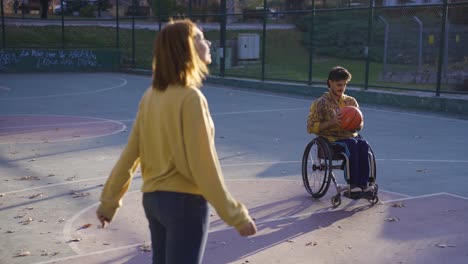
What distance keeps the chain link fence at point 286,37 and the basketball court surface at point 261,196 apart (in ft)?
36.4

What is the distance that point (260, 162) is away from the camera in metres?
Result: 9.16

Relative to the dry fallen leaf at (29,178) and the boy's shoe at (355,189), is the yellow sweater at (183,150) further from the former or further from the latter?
the dry fallen leaf at (29,178)

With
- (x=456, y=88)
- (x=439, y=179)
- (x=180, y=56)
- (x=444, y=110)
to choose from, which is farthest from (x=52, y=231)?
(x=456, y=88)

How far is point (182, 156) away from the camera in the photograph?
3.01m

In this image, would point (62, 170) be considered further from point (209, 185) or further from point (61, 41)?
point (61, 41)

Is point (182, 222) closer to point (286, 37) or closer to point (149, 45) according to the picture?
point (286, 37)

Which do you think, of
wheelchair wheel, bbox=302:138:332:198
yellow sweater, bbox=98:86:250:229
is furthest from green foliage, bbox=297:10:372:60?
yellow sweater, bbox=98:86:250:229

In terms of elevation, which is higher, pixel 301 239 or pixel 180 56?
pixel 180 56

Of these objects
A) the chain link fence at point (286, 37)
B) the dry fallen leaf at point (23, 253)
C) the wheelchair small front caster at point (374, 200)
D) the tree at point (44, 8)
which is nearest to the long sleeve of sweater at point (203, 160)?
the dry fallen leaf at point (23, 253)

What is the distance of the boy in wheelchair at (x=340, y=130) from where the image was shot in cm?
654

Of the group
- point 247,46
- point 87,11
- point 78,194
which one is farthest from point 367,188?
point 87,11

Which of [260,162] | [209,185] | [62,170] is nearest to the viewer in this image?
[209,185]

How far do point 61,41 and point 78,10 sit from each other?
34.4 feet

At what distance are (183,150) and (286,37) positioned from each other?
31606 millimetres
